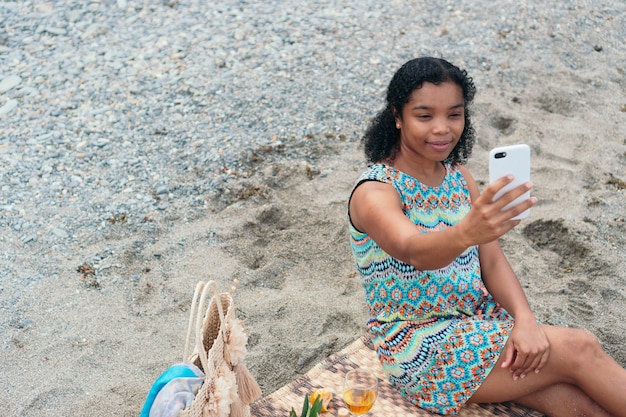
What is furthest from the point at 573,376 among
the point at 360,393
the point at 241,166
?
the point at 241,166

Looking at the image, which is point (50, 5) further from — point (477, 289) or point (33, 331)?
point (477, 289)

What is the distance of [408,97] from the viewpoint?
3143 mm

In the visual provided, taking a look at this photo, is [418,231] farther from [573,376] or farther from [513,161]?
[573,376]

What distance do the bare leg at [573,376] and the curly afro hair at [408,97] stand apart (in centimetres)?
99

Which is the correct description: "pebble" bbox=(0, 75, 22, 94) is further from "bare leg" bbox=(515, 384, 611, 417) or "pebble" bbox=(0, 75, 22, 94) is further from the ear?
"bare leg" bbox=(515, 384, 611, 417)

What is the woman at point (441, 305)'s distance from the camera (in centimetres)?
310

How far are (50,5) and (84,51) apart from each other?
0.98 meters

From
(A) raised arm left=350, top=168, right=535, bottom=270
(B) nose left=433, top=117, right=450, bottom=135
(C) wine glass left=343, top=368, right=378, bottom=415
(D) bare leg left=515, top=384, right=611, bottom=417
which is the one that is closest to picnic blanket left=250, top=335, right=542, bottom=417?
(D) bare leg left=515, top=384, right=611, bottom=417

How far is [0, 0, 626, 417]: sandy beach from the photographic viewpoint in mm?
4137

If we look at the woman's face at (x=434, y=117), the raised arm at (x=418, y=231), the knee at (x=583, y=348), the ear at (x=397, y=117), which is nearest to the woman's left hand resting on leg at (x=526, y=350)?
the knee at (x=583, y=348)

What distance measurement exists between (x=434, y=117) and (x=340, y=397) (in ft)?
4.48

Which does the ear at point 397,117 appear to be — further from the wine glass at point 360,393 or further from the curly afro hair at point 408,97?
the wine glass at point 360,393

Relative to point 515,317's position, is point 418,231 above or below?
above

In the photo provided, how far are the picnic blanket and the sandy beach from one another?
289 mm
